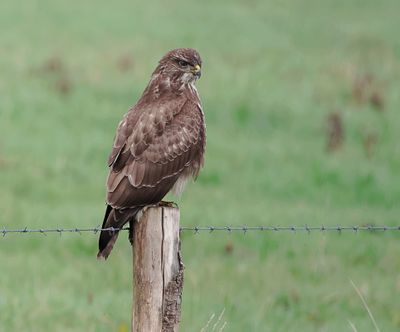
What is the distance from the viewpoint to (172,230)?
6344 millimetres

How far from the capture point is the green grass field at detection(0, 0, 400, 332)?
1149cm

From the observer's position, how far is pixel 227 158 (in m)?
18.5

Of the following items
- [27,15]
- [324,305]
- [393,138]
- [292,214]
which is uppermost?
[27,15]

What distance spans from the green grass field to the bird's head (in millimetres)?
2473

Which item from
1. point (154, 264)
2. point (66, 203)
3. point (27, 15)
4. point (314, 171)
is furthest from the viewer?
point (27, 15)

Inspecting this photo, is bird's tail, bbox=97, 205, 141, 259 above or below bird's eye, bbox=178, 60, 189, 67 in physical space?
below

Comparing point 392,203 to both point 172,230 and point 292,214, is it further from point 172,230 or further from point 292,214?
point 172,230

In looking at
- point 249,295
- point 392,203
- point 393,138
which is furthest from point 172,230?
point 393,138

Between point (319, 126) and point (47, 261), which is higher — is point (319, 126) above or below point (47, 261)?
above

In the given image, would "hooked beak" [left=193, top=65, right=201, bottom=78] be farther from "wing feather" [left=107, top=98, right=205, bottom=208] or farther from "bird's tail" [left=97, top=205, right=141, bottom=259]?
"bird's tail" [left=97, top=205, right=141, bottom=259]

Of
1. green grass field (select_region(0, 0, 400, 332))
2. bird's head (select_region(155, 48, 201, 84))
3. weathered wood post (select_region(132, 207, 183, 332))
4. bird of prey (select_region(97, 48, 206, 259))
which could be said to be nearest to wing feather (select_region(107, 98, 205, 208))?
bird of prey (select_region(97, 48, 206, 259))

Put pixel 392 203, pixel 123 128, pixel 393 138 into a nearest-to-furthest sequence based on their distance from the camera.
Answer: pixel 123 128, pixel 392 203, pixel 393 138

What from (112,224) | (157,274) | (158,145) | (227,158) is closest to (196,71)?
(158,145)

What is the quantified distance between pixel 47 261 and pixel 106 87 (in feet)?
32.2
